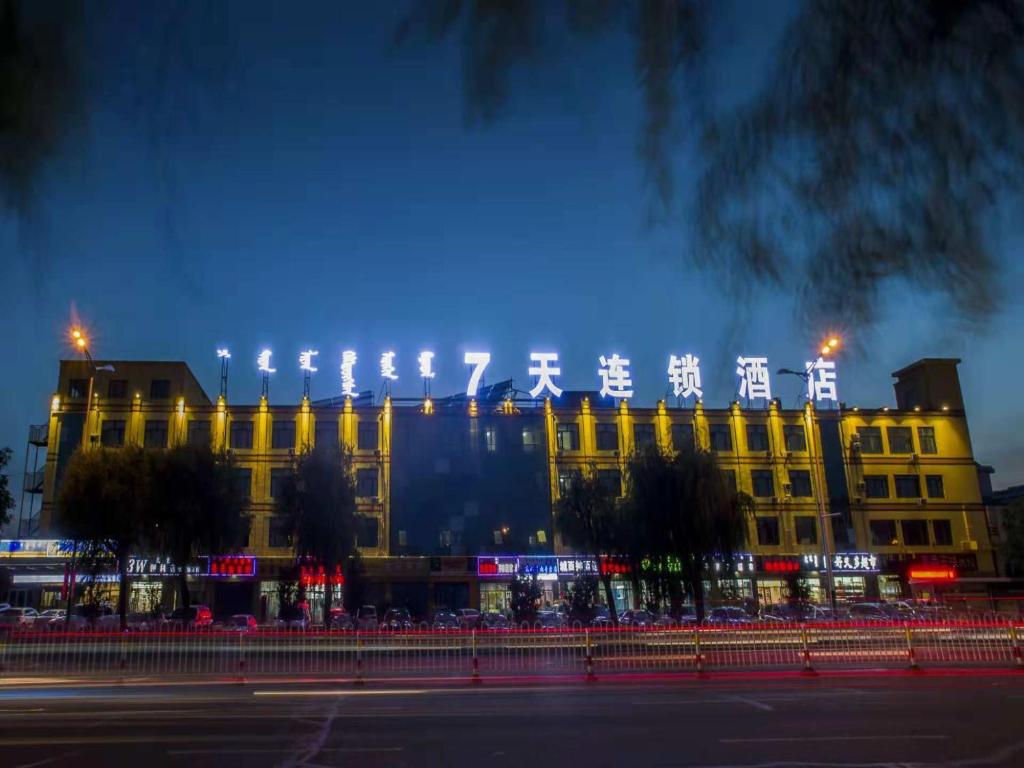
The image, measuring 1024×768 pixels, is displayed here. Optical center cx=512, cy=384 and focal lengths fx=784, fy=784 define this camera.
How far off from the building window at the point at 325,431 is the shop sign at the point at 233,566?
9.11 metres

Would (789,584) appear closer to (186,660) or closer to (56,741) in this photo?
(186,660)

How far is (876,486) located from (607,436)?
67.1 feet

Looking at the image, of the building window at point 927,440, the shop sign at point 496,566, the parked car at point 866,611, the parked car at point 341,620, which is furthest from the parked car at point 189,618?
the building window at point 927,440

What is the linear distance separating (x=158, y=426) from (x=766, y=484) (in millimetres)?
43531

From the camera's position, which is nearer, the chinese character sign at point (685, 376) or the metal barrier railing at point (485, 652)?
the metal barrier railing at point (485, 652)

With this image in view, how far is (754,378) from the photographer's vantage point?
189ft

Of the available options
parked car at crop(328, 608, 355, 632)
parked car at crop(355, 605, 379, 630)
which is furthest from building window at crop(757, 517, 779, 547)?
parked car at crop(328, 608, 355, 632)

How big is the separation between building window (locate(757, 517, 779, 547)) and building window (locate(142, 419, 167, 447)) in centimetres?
4225

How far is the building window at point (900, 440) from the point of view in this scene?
5931 cm

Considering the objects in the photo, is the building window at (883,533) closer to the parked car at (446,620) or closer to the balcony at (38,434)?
the parked car at (446,620)

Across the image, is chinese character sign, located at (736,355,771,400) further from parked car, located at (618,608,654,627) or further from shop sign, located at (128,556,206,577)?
shop sign, located at (128,556,206,577)

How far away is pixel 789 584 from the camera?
52000 millimetres

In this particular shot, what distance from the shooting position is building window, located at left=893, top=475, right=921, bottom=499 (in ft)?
191

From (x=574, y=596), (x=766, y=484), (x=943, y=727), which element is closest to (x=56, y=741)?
(x=943, y=727)
